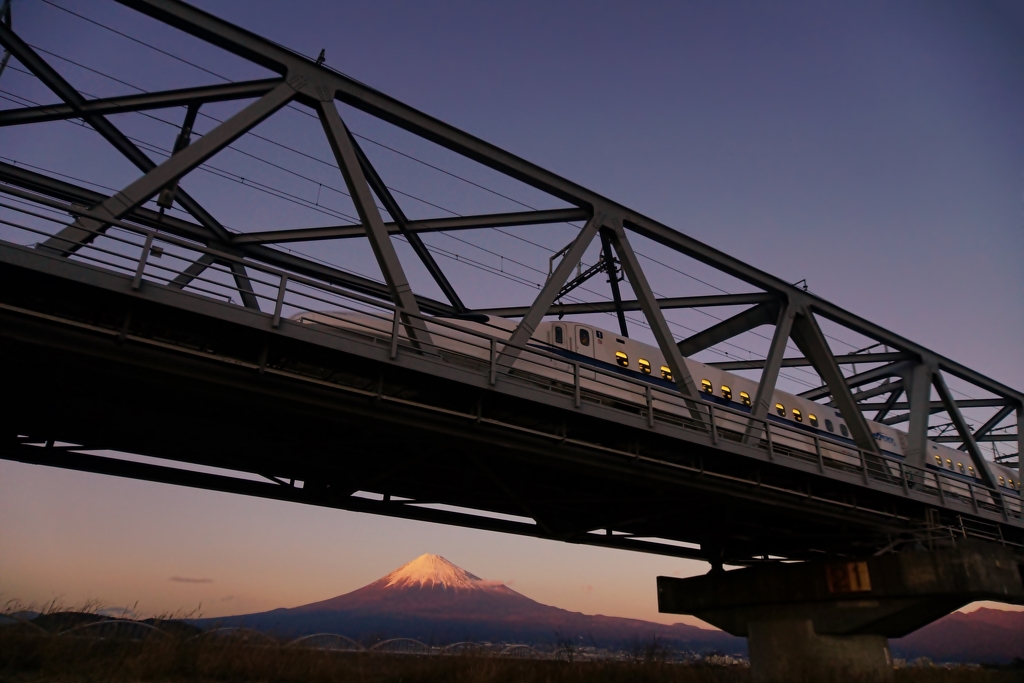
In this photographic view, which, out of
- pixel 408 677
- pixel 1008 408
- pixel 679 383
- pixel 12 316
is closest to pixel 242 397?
pixel 12 316

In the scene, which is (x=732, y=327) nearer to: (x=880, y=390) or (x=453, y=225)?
(x=453, y=225)

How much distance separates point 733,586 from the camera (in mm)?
27359

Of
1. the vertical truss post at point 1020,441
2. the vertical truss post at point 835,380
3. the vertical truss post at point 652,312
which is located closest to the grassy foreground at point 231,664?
the vertical truss post at point 652,312

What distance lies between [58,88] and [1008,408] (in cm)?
5052

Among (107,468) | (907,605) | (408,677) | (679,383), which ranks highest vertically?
(679,383)

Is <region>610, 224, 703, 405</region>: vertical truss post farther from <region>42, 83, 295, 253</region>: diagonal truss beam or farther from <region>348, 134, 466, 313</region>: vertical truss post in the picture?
<region>42, 83, 295, 253</region>: diagonal truss beam

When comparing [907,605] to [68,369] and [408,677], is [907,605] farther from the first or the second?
[68,369]

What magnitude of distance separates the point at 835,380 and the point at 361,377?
60.2 feet

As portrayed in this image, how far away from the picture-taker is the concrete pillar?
23328 mm

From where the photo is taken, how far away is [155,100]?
16.3 m

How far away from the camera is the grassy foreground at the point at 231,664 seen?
1213cm

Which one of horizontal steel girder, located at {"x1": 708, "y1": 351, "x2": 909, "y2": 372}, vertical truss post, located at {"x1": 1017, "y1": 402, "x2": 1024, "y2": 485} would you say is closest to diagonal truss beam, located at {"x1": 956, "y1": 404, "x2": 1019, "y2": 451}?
vertical truss post, located at {"x1": 1017, "y1": 402, "x2": 1024, "y2": 485}

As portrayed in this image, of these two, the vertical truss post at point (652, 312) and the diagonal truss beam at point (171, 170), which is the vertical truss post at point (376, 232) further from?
the vertical truss post at point (652, 312)

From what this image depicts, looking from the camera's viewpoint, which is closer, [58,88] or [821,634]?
[58,88]
